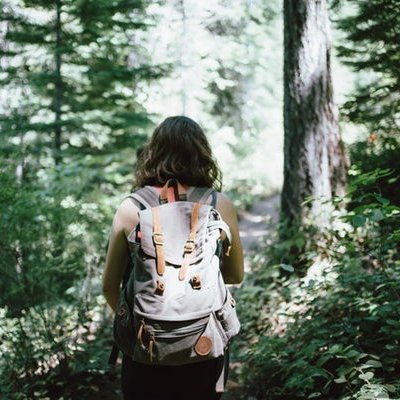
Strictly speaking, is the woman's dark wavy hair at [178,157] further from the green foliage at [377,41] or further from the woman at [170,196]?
the green foliage at [377,41]

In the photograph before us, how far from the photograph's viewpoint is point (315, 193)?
516 cm

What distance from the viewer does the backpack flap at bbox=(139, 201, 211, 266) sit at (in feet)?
6.43

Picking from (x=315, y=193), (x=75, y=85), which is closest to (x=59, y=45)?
(x=75, y=85)

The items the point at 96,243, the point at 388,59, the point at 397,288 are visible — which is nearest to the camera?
the point at 397,288

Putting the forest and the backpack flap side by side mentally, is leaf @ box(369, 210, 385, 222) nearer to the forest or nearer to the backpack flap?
the forest

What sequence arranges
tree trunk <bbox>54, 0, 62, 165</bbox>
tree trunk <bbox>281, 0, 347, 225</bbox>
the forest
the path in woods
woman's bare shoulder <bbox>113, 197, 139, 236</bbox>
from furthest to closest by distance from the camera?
the path in woods → tree trunk <bbox>54, 0, 62, 165</bbox> → tree trunk <bbox>281, 0, 347, 225</bbox> → the forest → woman's bare shoulder <bbox>113, 197, 139, 236</bbox>

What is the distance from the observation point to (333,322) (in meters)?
3.67

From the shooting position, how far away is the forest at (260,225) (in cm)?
334

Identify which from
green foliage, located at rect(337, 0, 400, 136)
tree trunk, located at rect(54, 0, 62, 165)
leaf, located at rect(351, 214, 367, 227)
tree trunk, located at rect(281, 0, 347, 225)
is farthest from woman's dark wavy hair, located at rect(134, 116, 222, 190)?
tree trunk, located at rect(54, 0, 62, 165)

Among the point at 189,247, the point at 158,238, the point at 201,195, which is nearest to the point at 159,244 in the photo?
the point at 158,238

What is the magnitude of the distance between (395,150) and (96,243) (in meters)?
4.37

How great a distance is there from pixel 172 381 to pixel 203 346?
29 cm

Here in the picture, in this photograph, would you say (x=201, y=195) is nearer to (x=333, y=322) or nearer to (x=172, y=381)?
(x=172, y=381)

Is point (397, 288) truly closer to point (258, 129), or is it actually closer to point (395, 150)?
point (395, 150)
